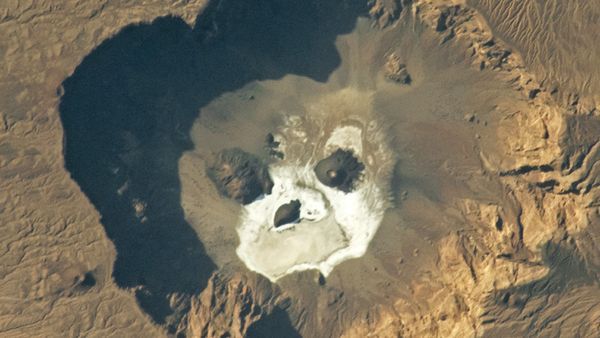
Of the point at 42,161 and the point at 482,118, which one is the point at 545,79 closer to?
the point at 482,118

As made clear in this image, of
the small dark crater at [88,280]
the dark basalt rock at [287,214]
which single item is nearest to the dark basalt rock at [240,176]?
the dark basalt rock at [287,214]

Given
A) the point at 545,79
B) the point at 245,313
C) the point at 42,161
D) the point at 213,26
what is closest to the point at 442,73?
the point at 545,79

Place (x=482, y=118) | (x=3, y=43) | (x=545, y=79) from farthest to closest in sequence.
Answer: (x=482, y=118) → (x=545, y=79) → (x=3, y=43)

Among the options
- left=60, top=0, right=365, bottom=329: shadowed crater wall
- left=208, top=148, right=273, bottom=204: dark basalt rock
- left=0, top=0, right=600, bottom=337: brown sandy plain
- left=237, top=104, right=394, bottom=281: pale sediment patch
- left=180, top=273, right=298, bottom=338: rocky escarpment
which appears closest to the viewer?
left=0, top=0, right=600, bottom=337: brown sandy plain

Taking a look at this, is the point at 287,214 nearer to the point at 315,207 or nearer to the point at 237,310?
the point at 315,207

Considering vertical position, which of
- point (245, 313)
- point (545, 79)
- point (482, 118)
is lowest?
point (245, 313)

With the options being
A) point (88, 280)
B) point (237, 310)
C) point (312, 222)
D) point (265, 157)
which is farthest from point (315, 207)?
point (88, 280)

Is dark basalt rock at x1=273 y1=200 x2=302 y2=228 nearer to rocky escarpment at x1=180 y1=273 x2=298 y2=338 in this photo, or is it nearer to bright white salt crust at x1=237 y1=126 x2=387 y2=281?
bright white salt crust at x1=237 y1=126 x2=387 y2=281

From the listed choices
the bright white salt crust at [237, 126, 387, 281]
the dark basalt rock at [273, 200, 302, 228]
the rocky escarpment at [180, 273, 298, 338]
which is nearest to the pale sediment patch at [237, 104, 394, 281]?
the bright white salt crust at [237, 126, 387, 281]
